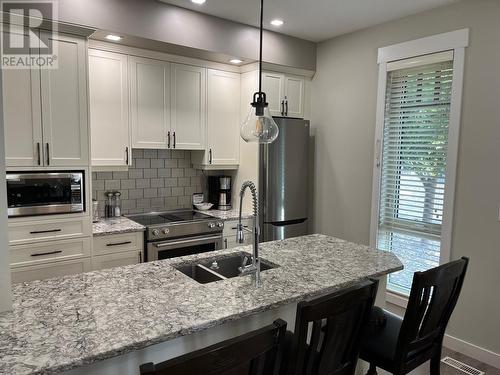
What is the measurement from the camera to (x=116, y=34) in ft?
9.40

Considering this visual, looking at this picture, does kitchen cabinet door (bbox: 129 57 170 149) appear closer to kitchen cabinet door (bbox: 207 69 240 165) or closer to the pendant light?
kitchen cabinet door (bbox: 207 69 240 165)

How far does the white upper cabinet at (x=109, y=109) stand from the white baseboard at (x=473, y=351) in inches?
124

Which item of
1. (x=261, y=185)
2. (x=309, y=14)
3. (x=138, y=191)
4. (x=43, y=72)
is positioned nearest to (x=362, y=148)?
(x=261, y=185)

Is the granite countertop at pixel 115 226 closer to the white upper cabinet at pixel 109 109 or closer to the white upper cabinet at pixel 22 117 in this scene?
the white upper cabinet at pixel 109 109

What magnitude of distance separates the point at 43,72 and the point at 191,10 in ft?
4.26

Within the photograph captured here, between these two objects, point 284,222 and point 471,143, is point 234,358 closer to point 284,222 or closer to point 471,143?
point 471,143

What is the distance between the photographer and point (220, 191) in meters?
4.16

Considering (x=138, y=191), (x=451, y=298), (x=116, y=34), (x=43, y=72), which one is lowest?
(x=451, y=298)

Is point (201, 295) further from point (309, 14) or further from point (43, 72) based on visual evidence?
point (309, 14)

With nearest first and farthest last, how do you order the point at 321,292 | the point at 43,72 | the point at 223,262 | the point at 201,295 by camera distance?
the point at 201,295, the point at 321,292, the point at 223,262, the point at 43,72

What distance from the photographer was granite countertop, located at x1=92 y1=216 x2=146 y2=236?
2.97 metres

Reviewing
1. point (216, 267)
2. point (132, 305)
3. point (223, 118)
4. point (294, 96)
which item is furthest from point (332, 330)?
point (294, 96)

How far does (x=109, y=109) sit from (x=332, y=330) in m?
2.67

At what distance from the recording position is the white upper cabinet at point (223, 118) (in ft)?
12.6
